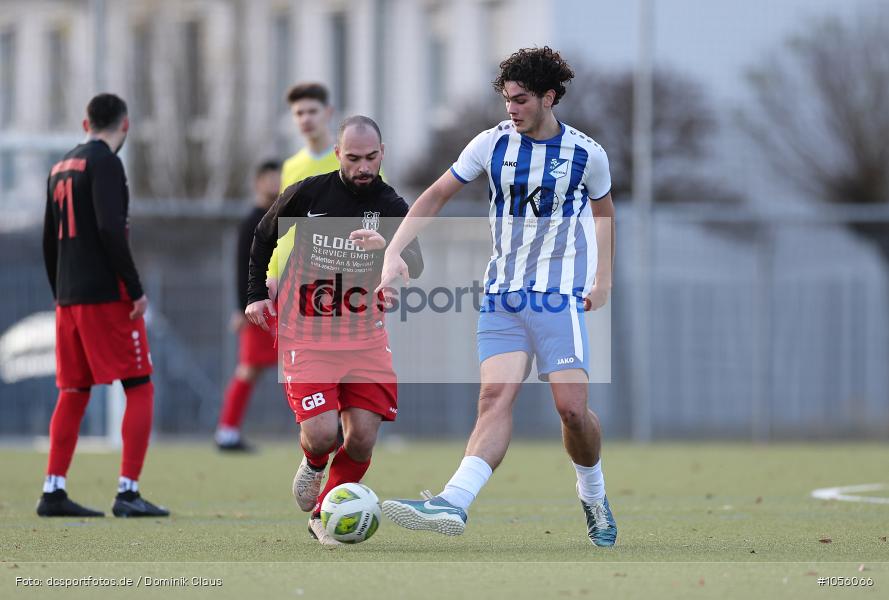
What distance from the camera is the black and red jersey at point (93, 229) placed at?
8.33 meters

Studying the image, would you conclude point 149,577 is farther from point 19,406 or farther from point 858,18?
point 858,18

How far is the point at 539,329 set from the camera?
22.0 ft

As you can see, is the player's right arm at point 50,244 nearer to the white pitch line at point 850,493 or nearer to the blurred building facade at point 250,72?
the white pitch line at point 850,493

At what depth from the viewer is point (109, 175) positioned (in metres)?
8.35

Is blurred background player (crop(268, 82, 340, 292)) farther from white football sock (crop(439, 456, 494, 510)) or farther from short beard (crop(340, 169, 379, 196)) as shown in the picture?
white football sock (crop(439, 456, 494, 510))

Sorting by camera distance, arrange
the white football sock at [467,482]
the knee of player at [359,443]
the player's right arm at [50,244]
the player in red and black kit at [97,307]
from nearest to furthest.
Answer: the white football sock at [467,482]
the knee of player at [359,443]
the player in red and black kit at [97,307]
the player's right arm at [50,244]

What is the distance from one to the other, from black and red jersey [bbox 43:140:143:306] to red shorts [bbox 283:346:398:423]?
5.17 ft

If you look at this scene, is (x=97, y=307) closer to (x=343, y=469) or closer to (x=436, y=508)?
(x=343, y=469)

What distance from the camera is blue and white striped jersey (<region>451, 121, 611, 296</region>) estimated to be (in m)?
6.74

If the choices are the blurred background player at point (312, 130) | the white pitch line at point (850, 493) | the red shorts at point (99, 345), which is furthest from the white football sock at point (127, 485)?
the white pitch line at point (850, 493)

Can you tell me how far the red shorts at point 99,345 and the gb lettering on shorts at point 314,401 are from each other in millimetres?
1672

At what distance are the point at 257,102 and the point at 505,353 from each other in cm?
2231

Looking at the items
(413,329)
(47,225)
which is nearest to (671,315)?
(413,329)

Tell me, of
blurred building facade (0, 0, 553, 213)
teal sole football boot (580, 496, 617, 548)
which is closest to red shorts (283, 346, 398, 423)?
teal sole football boot (580, 496, 617, 548)
